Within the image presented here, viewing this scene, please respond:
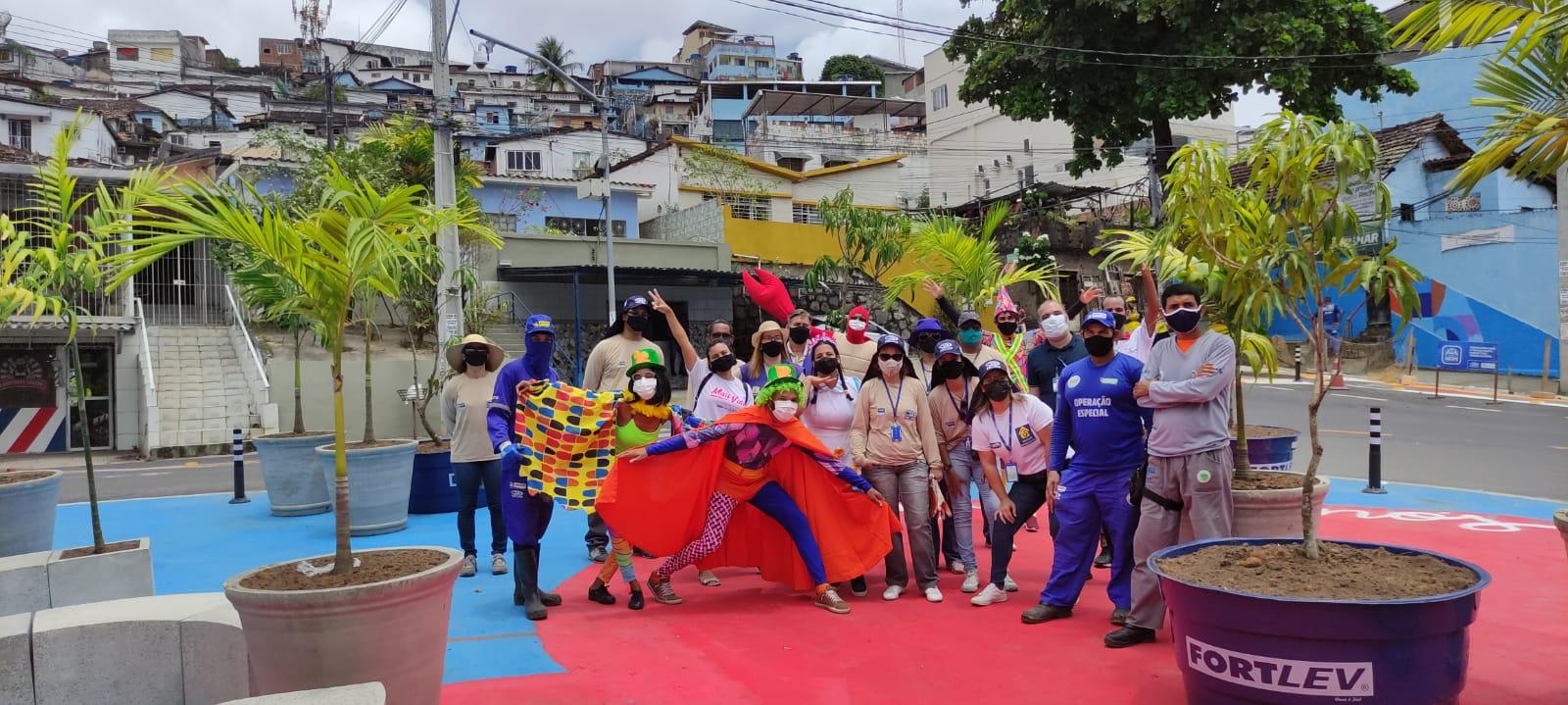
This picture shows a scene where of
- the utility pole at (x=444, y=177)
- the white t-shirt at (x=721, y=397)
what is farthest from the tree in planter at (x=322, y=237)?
the utility pole at (x=444, y=177)

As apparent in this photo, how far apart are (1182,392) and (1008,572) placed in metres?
2.55

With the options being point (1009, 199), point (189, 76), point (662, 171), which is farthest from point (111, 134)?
point (189, 76)

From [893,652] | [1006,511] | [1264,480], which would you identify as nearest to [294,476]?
[893,652]

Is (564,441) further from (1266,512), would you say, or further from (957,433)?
(1266,512)

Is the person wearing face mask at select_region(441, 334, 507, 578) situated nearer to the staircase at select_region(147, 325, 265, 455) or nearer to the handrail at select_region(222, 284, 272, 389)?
the staircase at select_region(147, 325, 265, 455)

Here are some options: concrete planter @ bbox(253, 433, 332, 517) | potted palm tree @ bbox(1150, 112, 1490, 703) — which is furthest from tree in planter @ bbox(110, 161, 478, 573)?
concrete planter @ bbox(253, 433, 332, 517)

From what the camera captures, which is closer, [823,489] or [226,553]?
[823,489]

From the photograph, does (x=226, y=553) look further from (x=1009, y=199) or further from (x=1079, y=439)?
(x=1009, y=199)

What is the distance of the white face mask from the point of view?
723 centimetres

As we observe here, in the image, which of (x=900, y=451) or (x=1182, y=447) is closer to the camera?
(x=1182, y=447)

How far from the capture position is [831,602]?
606 cm

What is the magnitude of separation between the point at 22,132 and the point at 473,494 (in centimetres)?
3456

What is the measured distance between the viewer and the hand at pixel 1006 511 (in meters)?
6.06

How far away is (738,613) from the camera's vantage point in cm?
605
